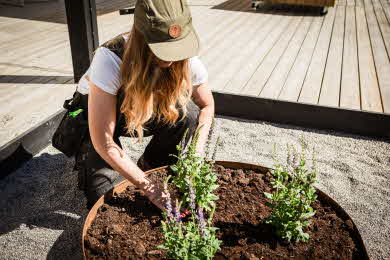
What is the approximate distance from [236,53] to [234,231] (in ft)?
10.5

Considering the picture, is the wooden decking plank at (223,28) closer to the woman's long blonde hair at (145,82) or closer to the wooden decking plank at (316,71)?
the wooden decking plank at (316,71)

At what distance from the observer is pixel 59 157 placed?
8.79ft

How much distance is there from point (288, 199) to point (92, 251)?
2.59 ft

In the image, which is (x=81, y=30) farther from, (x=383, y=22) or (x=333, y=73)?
(x=383, y=22)

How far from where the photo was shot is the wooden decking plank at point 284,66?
3416mm

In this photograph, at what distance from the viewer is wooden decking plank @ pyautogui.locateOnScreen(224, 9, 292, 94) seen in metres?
3.54

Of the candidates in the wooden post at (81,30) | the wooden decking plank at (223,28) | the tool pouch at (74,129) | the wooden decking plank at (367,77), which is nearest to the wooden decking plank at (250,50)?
the wooden decking plank at (223,28)

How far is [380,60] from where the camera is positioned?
4277mm

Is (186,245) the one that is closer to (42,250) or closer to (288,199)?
(288,199)

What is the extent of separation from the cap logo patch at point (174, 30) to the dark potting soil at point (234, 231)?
2.19ft

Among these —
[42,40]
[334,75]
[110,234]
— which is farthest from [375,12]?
[110,234]

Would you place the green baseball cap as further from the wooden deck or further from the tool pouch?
the wooden deck

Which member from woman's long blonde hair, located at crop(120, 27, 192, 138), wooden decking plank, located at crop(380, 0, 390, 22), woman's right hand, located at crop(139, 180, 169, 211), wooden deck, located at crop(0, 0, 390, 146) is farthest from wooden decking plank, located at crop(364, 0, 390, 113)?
woman's right hand, located at crop(139, 180, 169, 211)

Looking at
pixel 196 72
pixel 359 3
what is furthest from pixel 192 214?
pixel 359 3
